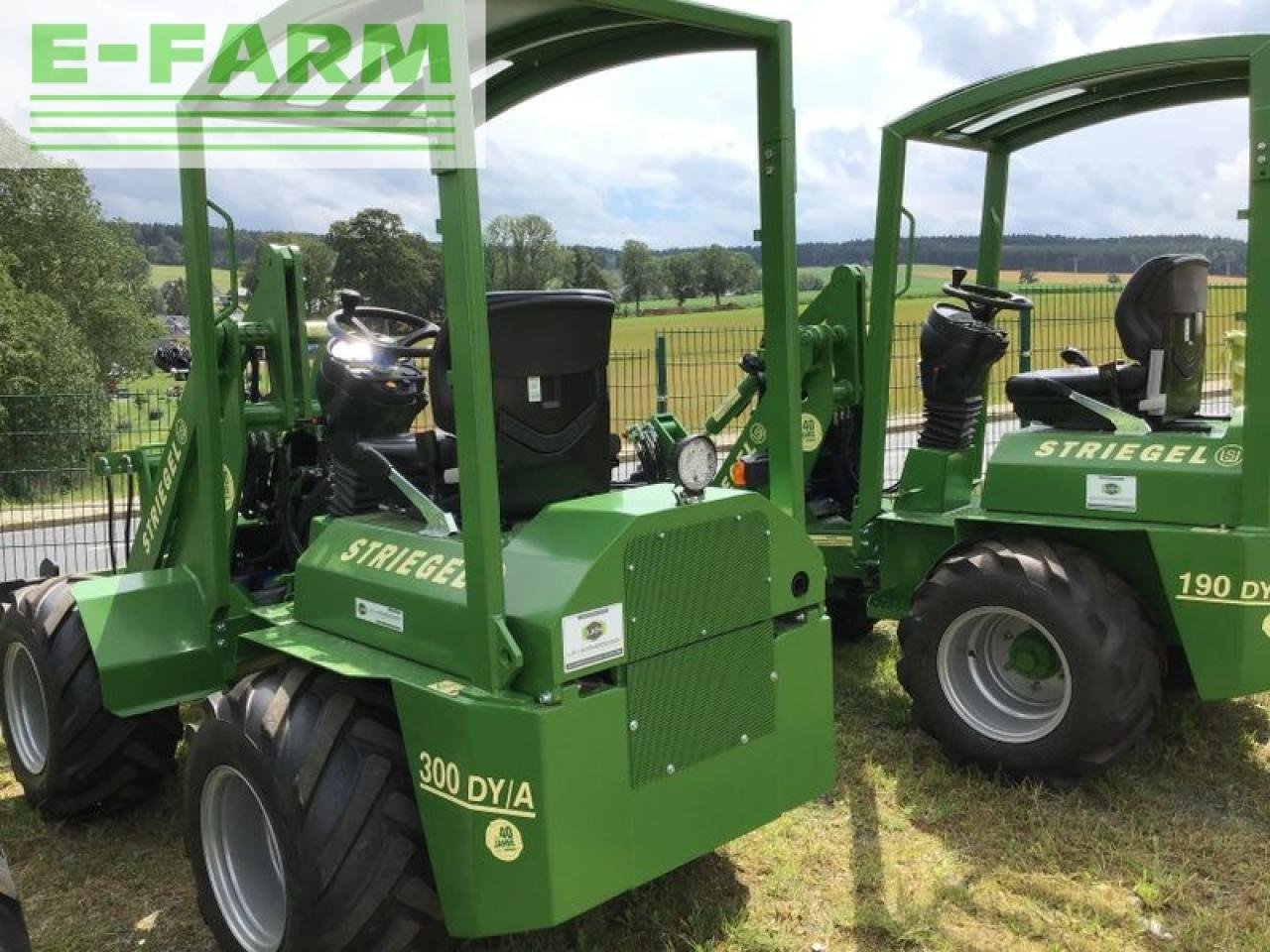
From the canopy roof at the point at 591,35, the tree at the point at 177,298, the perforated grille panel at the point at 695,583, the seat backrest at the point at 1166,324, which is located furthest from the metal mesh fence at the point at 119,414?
the perforated grille panel at the point at 695,583

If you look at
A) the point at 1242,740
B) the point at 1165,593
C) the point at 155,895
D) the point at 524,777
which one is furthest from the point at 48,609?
the point at 1242,740

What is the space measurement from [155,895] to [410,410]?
1.90 metres

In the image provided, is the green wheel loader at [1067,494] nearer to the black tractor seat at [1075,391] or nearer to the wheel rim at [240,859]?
the black tractor seat at [1075,391]

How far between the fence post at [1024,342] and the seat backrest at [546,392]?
709 cm

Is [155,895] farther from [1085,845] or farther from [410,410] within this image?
[1085,845]

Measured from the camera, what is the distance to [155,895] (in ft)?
12.6

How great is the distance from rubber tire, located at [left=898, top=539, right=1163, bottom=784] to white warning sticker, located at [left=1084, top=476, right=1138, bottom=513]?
0.21 m

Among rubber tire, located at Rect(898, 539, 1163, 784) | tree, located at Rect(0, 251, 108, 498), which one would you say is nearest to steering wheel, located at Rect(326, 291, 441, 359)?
rubber tire, located at Rect(898, 539, 1163, 784)

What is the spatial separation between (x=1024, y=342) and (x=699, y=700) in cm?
771

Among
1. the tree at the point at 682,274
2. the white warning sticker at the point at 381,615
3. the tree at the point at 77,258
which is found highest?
the tree at the point at 77,258

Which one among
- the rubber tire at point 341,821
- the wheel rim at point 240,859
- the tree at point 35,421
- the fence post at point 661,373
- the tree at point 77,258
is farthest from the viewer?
the tree at point 77,258

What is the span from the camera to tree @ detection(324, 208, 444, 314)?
3916 mm

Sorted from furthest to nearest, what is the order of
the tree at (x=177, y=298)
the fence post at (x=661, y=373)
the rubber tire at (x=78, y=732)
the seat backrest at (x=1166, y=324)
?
the fence post at (x=661, y=373)
the seat backrest at (x=1166, y=324)
the rubber tire at (x=78, y=732)
the tree at (x=177, y=298)

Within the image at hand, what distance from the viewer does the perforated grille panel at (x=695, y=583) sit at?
9.50 ft
